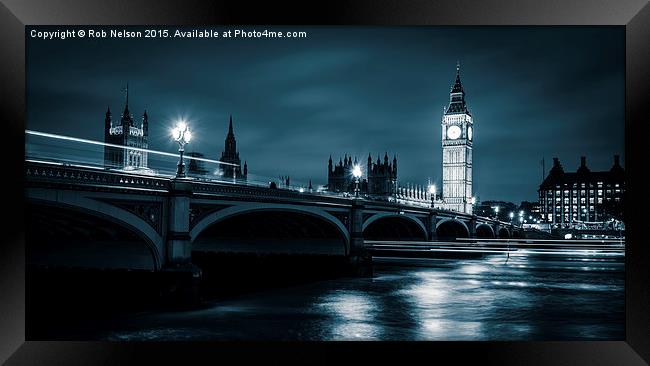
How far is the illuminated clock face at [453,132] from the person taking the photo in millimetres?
110150

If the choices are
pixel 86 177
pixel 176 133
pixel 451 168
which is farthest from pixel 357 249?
pixel 451 168

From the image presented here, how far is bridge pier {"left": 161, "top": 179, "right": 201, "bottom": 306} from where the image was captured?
1741cm

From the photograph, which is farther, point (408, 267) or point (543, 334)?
point (408, 267)

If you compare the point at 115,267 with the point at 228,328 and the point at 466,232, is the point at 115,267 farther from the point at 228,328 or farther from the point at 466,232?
the point at 466,232

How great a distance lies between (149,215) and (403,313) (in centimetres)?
728

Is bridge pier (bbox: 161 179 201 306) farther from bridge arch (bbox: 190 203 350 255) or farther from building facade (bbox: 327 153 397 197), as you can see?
building facade (bbox: 327 153 397 197)

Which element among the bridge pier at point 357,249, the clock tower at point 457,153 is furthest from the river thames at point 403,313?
the clock tower at point 457,153

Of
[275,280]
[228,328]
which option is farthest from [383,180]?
[228,328]

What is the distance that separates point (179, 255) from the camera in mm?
17406

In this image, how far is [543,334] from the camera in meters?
15.2

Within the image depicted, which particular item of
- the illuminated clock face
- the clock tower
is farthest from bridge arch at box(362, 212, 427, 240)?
the illuminated clock face

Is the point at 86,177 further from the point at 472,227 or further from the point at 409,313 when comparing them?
the point at 472,227
